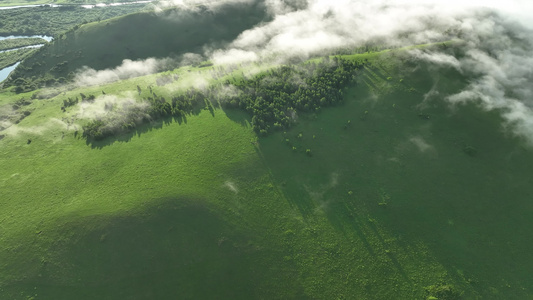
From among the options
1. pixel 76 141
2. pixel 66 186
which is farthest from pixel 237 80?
pixel 66 186

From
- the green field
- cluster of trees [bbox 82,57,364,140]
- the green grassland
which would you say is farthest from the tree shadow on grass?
the green grassland

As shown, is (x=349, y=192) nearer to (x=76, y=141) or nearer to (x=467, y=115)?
(x=467, y=115)

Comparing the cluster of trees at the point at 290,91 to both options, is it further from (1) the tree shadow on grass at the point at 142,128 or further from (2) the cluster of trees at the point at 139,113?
(2) the cluster of trees at the point at 139,113

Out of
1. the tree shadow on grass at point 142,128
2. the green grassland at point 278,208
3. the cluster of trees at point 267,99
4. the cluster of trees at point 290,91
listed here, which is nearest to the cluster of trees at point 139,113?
the cluster of trees at point 267,99

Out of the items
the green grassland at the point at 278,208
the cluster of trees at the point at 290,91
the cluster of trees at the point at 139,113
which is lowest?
the green grassland at the point at 278,208

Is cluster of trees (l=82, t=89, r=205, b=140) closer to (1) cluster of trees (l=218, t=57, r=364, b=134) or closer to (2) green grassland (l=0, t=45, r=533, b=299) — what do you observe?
(2) green grassland (l=0, t=45, r=533, b=299)
